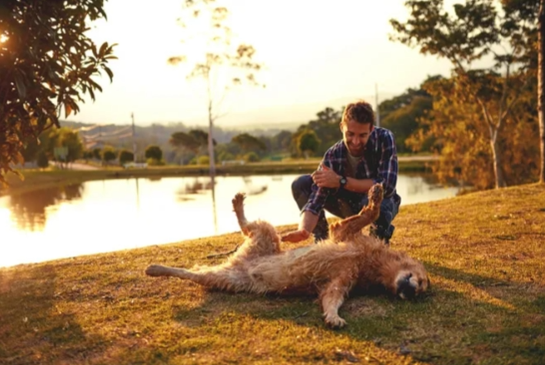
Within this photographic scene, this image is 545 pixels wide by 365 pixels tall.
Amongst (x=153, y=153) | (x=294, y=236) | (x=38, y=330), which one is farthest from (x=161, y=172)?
(x=38, y=330)

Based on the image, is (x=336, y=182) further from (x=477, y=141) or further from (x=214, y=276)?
(x=477, y=141)

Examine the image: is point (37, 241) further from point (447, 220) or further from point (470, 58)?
point (470, 58)

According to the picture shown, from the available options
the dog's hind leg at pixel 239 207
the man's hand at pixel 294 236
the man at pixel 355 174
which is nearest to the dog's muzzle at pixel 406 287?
the man at pixel 355 174

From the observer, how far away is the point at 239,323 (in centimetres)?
286

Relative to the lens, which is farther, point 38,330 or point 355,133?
point 355,133

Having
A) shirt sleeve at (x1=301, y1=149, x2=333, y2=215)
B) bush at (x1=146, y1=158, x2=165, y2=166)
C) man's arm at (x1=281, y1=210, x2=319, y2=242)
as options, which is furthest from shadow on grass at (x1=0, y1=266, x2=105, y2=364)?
bush at (x1=146, y1=158, x2=165, y2=166)

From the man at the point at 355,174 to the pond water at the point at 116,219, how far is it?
4.53 meters

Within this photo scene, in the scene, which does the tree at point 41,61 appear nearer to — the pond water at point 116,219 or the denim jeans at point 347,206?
the denim jeans at point 347,206

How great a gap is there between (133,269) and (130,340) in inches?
66.8

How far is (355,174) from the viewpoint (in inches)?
160

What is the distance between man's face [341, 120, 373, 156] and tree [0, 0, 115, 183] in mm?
1883

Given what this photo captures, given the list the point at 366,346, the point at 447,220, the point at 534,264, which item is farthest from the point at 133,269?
the point at 447,220

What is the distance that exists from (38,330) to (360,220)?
1922mm

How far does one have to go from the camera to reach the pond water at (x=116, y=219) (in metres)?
9.62
